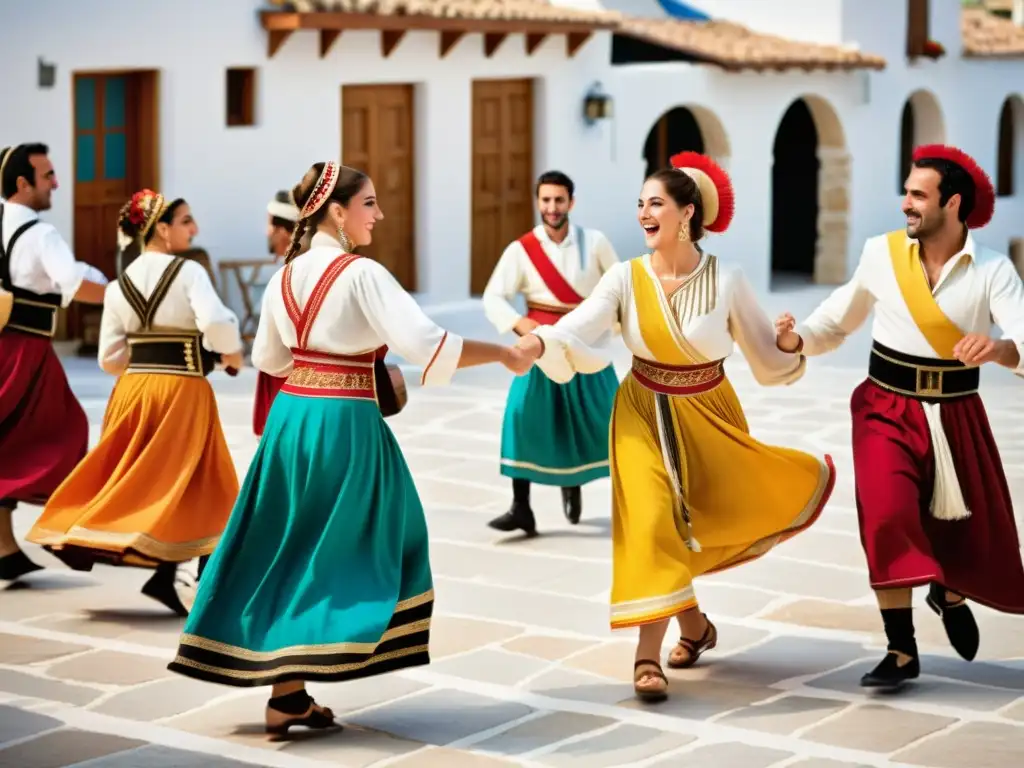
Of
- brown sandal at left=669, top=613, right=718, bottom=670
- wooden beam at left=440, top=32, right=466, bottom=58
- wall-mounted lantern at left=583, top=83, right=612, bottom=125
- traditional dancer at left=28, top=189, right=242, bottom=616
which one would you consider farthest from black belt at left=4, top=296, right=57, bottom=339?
wall-mounted lantern at left=583, top=83, right=612, bottom=125

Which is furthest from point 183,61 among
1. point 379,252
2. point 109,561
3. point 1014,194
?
point 1014,194

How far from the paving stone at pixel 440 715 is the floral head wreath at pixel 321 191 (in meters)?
1.48

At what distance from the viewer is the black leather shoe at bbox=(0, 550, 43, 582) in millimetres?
7723

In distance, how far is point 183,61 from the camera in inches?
590

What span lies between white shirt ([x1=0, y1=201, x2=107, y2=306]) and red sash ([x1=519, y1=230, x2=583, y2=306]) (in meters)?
1.94

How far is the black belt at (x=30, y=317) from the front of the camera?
25.4ft

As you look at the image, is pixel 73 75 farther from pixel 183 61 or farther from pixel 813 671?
pixel 813 671

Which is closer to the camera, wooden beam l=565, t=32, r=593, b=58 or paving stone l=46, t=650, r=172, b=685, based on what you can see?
paving stone l=46, t=650, r=172, b=685

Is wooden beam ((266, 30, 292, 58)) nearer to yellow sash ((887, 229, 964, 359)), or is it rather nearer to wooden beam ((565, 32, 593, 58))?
wooden beam ((565, 32, 593, 58))

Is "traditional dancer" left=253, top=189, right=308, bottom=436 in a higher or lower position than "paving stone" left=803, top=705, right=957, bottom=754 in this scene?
higher

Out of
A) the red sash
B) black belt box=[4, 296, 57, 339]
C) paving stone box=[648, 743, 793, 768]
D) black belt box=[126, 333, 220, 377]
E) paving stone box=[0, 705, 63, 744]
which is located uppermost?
the red sash

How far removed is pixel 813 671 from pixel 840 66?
15879 mm

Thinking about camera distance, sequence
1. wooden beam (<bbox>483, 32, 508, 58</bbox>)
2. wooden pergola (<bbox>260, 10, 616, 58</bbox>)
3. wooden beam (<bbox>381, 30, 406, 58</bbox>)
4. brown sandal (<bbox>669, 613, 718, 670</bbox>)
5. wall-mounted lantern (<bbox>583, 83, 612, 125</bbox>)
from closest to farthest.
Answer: brown sandal (<bbox>669, 613, 718, 670</bbox>) → wooden pergola (<bbox>260, 10, 616, 58</bbox>) → wooden beam (<bbox>381, 30, 406, 58</bbox>) → wooden beam (<bbox>483, 32, 508, 58</bbox>) → wall-mounted lantern (<bbox>583, 83, 612, 125</bbox>)

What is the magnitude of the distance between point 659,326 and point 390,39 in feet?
34.8
